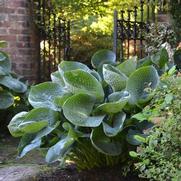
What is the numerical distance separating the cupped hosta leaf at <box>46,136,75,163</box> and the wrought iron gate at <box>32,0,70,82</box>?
4331mm

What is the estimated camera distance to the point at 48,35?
24.9 ft

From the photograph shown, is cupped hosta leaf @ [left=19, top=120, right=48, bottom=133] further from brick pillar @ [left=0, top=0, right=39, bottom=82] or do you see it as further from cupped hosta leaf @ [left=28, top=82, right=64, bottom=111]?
brick pillar @ [left=0, top=0, right=39, bottom=82]

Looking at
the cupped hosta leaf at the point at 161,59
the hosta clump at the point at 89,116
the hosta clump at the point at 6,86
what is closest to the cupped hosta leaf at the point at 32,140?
the hosta clump at the point at 89,116

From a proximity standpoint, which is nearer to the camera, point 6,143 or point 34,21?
point 6,143

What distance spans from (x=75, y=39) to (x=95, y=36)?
2.12 ft

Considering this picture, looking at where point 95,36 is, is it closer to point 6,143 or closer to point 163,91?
point 6,143

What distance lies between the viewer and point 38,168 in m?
3.99

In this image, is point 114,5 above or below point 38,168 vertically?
above

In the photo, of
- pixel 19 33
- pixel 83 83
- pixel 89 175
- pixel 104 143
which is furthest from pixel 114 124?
pixel 19 33

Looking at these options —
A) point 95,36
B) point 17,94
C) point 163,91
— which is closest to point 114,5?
point 95,36

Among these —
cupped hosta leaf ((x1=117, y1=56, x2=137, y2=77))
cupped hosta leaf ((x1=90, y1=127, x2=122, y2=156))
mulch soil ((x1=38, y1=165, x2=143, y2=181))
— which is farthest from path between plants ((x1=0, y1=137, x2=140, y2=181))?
cupped hosta leaf ((x1=117, y1=56, x2=137, y2=77))

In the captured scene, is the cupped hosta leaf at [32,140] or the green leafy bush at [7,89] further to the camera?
the green leafy bush at [7,89]

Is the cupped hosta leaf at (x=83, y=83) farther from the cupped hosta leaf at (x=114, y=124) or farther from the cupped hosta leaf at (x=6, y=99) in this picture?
the cupped hosta leaf at (x=6, y=99)

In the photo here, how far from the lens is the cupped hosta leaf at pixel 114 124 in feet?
10.2
